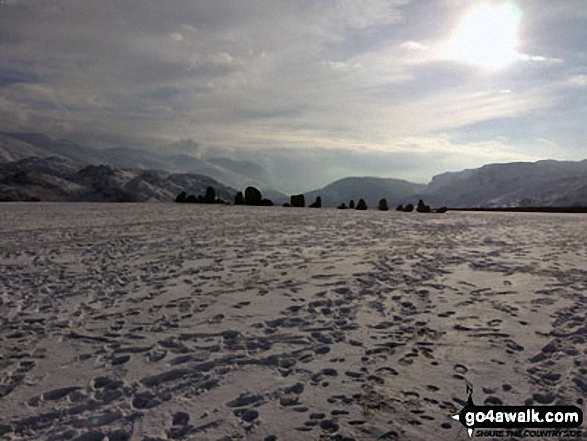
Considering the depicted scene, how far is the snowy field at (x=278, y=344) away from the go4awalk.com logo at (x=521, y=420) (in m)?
0.13

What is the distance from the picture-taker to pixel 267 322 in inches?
291

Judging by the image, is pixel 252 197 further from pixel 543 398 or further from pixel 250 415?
pixel 543 398

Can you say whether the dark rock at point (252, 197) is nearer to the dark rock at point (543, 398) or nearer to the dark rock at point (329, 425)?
the dark rock at point (543, 398)

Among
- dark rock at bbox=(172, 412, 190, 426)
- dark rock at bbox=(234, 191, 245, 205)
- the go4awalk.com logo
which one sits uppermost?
dark rock at bbox=(234, 191, 245, 205)

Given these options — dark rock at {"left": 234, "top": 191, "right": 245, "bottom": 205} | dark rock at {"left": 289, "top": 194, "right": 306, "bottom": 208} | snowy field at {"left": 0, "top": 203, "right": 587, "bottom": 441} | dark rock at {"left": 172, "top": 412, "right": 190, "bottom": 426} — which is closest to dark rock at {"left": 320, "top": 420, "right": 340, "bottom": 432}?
snowy field at {"left": 0, "top": 203, "right": 587, "bottom": 441}

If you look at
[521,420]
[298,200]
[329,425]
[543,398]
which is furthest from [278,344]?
[298,200]

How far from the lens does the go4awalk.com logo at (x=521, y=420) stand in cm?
418

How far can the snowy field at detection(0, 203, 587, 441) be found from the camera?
14.5 feet

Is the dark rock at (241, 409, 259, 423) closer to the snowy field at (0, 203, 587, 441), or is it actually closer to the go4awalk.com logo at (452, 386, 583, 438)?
the snowy field at (0, 203, 587, 441)

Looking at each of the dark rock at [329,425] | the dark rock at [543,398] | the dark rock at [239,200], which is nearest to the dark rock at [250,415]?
the dark rock at [329,425]

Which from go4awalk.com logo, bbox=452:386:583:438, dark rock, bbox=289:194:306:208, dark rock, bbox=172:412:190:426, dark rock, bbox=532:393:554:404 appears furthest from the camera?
dark rock, bbox=289:194:306:208

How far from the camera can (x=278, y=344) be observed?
20.9ft

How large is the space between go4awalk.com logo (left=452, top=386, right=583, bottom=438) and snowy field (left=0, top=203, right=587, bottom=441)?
13cm

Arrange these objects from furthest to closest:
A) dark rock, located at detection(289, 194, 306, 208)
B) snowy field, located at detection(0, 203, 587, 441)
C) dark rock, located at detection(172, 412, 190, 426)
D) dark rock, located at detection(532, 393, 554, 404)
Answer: dark rock, located at detection(289, 194, 306, 208) → dark rock, located at detection(532, 393, 554, 404) → snowy field, located at detection(0, 203, 587, 441) → dark rock, located at detection(172, 412, 190, 426)
